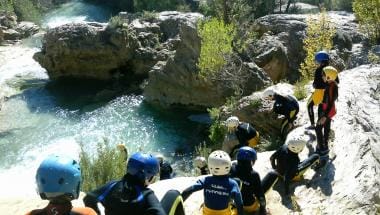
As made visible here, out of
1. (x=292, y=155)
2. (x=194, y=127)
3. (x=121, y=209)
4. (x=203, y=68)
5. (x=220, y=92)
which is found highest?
(x=121, y=209)

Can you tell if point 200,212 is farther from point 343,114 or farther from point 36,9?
point 36,9

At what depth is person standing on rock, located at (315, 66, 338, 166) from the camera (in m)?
8.98

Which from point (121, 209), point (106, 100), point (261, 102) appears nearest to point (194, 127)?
point (106, 100)

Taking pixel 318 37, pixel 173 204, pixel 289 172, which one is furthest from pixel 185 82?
pixel 173 204

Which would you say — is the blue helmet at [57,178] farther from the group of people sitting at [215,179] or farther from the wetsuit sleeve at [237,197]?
the wetsuit sleeve at [237,197]

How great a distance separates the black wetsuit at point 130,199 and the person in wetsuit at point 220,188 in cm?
179

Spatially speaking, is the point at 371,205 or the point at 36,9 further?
the point at 36,9

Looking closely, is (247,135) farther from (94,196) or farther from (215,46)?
(215,46)

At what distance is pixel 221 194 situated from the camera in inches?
270

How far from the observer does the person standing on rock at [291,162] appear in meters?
8.35

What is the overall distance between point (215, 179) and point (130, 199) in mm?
2131

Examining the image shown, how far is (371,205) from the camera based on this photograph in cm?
823

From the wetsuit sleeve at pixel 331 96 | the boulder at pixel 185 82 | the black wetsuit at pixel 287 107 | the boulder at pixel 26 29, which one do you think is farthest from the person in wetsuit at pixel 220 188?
the boulder at pixel 26 29

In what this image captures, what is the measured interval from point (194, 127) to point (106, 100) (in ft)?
23.3
